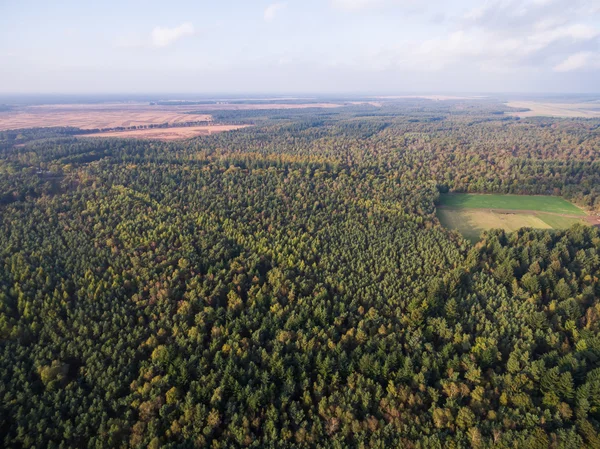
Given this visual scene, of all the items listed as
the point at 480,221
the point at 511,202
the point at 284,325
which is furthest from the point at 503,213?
the point at 284,325

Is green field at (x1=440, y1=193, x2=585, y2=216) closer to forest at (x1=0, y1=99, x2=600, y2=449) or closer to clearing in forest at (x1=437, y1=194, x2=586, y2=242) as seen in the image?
clearing in forest at (x1=437, y1=194, x2=586, y2=242)

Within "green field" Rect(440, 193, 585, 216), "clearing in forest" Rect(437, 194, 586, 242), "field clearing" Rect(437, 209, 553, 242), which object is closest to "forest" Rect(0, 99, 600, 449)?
"field clearing" Rect(437, 209, 553, 242)

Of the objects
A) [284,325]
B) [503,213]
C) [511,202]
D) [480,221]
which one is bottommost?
[284,325]

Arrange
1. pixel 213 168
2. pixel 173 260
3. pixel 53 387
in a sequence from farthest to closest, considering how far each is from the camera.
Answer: pixel 213 168 < pixel 173 260 < pixel 53 387

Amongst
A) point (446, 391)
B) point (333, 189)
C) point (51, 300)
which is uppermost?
point (333, 189)

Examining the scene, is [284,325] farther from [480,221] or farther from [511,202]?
[511,202]

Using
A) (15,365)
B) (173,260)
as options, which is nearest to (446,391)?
(173,260)

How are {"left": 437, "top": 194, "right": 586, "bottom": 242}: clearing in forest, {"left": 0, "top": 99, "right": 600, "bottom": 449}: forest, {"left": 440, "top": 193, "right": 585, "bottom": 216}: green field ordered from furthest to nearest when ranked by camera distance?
{"left": 440, "top": 193, "right": 585, "bottom": 216}: green field, {"left": 437, "top": 194, "right": 586, "bottom": 242}: clearing in forest, {"left": 0, "top": 99, "right": 600, "bottom": 449}: forest

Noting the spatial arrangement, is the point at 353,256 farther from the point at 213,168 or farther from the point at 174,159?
the point at 174,159
